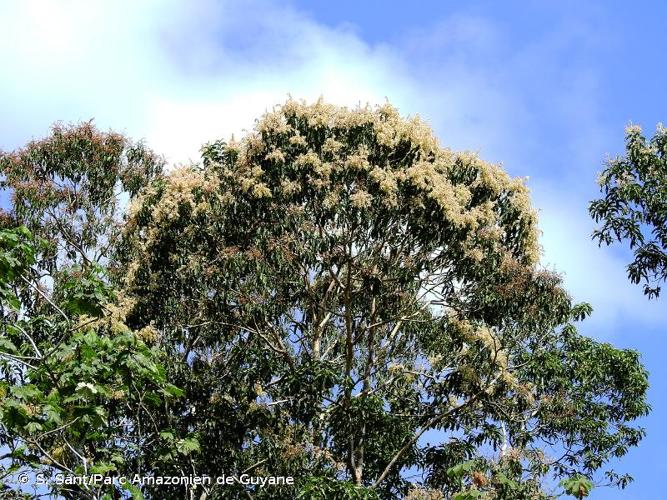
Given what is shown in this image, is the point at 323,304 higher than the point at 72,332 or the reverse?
higher

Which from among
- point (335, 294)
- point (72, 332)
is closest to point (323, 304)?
point (335, 294)

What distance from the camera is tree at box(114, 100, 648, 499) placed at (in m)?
15.9

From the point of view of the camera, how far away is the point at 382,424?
16.4 meters

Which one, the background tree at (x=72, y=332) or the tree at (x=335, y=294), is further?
the tree at (x=335, y=294)

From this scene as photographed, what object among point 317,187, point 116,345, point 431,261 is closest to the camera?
point 116,345

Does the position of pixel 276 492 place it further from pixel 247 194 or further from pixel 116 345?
pixel 116 345

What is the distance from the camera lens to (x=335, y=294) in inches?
722

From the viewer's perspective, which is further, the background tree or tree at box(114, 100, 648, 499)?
tree at box(114, 100, 648, 499)

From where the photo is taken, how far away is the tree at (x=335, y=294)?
15891 mm

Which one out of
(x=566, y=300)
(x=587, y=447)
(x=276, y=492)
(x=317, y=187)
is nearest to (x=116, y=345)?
(x=317, y=187)

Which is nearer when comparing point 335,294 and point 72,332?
point 72,332

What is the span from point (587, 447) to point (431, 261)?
7609 mm

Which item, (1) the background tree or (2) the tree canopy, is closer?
(1) the background tree

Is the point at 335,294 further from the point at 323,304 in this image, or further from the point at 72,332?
the point at 72,332
